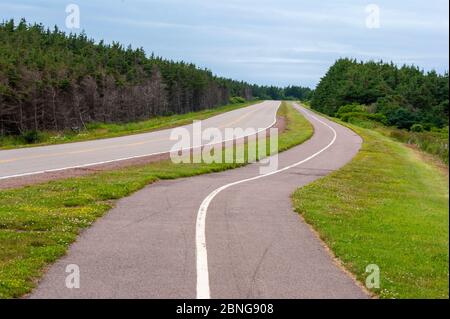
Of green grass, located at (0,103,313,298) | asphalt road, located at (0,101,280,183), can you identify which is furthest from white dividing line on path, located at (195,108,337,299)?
asphalt road, located at (0,101,280,183)

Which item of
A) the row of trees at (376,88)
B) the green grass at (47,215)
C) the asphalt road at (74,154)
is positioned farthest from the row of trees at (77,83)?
the green grass at (47,215)

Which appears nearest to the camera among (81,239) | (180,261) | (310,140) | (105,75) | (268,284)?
(268,284)

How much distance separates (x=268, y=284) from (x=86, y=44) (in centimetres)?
10515

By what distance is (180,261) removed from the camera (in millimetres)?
8703

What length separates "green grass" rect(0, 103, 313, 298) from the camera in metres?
8.01

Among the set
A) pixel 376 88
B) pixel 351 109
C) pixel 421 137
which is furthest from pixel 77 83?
pixel 421 137

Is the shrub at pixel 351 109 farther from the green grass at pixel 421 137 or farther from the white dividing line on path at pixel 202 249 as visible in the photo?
the white dividing line on path at pixel 202 249

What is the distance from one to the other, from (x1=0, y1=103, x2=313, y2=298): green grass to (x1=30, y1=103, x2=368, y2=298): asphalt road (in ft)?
0.92

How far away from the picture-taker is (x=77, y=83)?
247 ft

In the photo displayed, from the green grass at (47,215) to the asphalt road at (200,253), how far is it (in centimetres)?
28

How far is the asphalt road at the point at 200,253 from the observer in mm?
7277

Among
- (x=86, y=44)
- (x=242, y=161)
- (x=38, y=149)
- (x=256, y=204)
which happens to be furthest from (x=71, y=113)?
(x=256, y=204)

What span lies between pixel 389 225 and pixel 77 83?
224ft
